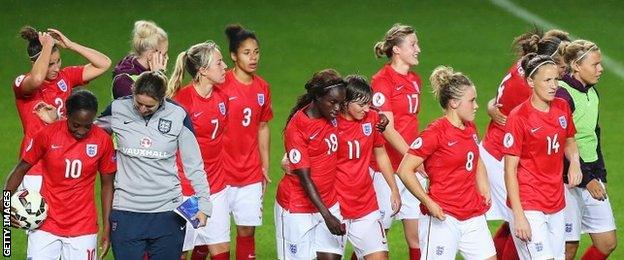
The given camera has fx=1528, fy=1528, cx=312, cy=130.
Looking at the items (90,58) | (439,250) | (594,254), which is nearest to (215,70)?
(90,58)

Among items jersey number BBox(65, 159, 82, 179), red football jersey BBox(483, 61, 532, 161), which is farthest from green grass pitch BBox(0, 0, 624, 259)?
jersey number BBox(65, 159, 82, 179)

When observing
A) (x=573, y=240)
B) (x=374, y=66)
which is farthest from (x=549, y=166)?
(x=374, y=66)

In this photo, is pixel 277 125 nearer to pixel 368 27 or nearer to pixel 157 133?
pixel 368 27

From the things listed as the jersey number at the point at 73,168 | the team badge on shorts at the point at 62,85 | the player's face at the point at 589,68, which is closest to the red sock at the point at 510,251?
the player's face at the point at 589,68

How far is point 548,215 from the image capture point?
36.1 ft

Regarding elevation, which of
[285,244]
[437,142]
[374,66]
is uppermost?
[374,66]

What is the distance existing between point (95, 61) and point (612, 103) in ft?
31.0

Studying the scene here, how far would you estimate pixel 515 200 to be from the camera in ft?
35.3

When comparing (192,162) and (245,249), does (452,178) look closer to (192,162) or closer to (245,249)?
(192,162)

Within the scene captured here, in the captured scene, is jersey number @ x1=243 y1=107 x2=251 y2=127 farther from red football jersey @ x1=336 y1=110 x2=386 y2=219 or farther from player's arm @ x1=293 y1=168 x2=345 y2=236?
player's arm @ x1=293 y1=168 x2=345 y2=236

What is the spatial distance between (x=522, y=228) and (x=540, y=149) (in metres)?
0.60

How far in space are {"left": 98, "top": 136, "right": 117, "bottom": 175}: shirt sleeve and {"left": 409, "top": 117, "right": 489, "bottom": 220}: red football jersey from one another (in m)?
2.09

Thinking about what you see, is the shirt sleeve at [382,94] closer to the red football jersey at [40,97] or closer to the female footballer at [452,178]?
the female footballer at [452,178]

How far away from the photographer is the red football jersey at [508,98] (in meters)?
12.3
